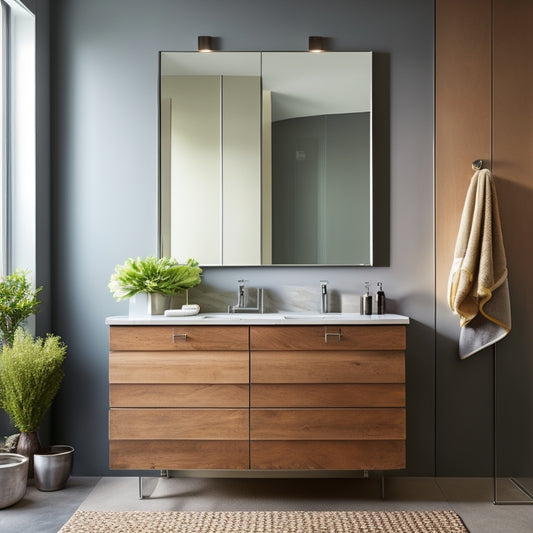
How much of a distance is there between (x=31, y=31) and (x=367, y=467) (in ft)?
8.65

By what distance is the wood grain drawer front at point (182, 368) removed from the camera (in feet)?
8.29

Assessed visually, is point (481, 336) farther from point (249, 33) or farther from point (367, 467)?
point (249, 33)

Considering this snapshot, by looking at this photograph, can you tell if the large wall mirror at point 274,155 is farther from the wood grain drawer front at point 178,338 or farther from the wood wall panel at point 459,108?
the wood grain drawer front at point 178,338

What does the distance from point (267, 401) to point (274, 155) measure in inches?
48.9

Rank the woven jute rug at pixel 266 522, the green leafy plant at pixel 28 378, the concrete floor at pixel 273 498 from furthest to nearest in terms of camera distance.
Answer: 1. the green leafy plant at pixel 28 378
2. the concrete floor at pixel 273 498
3. the woven jute rug at pixel 266 522

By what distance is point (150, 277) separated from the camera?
273cm

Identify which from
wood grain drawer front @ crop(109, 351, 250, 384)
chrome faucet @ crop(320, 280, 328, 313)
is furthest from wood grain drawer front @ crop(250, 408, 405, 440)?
chrome faucet @ crop(320, 280, 328, 313)

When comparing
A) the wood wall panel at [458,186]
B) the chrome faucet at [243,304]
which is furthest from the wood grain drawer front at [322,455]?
the chrome faucet at [243,304]

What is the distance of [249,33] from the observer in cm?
298

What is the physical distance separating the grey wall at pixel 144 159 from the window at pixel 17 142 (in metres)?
0.17

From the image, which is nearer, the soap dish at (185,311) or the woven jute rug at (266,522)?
the woven jute rug at (266,522)

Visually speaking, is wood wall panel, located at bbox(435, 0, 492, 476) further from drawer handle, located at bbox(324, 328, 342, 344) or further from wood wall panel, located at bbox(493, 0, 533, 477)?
drawer handle, located at bbox(324, 328, 342, 344)

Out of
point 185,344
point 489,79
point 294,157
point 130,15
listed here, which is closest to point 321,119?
point 294,157

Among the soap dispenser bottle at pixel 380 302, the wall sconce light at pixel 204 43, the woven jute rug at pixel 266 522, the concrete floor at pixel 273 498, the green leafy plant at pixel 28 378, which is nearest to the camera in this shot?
the woven jute rug at pixel 266 522
